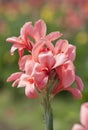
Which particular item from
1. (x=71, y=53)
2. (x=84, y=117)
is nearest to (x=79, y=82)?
(x=71, y=53)

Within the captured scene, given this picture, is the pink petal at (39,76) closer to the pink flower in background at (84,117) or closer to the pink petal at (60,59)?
the pink petal at (60,59)

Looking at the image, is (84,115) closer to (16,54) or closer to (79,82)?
(79,82)

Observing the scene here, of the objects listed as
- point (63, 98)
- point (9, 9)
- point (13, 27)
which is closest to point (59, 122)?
point (63, 98)

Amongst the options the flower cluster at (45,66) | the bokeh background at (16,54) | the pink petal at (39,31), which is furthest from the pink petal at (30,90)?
the bokeh background at (16,54)

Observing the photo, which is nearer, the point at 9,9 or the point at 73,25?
the point at 73,25

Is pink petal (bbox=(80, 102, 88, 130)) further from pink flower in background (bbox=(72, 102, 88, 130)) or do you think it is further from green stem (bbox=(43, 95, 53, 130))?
green stem (bbox=(43, 95, 53, 130))

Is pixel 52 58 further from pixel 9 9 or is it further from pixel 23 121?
pixel 9 9
